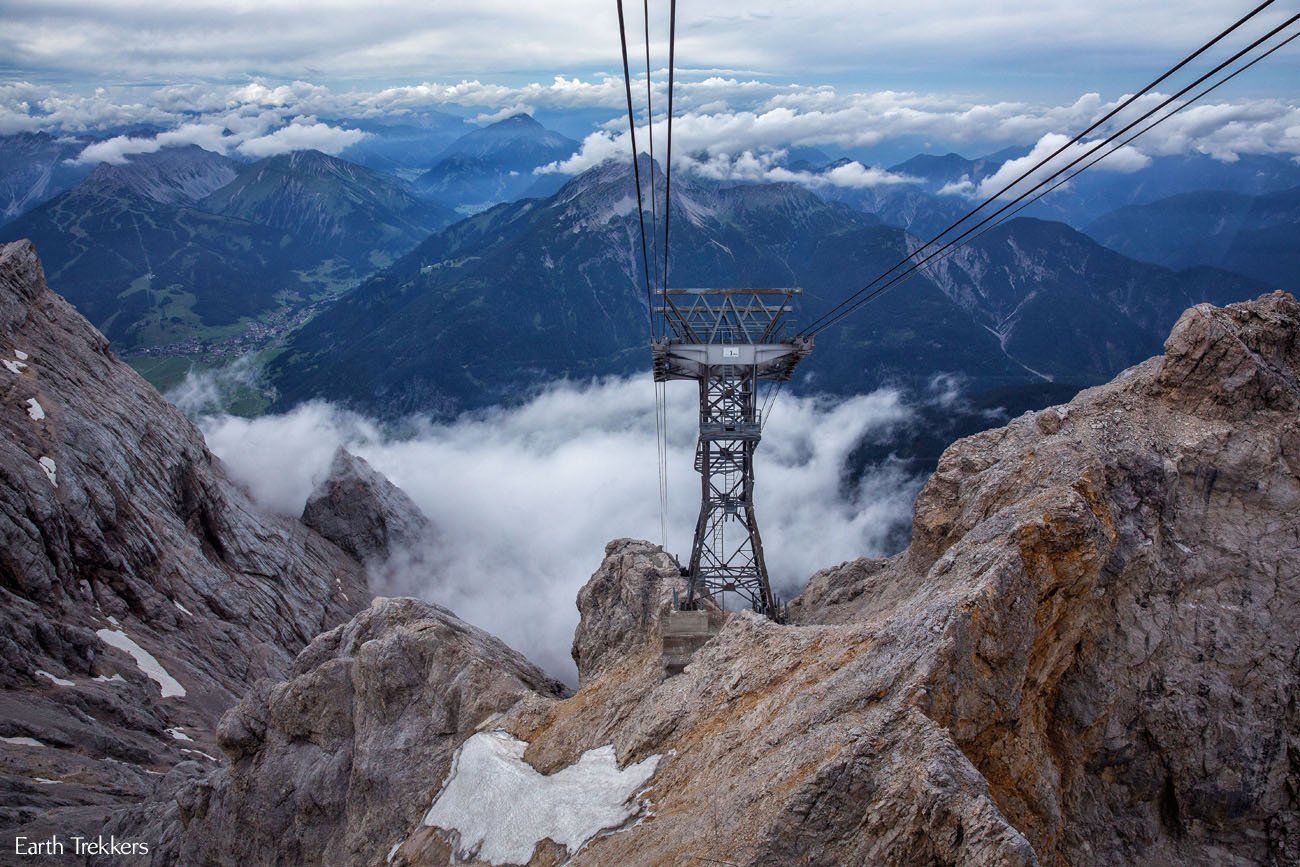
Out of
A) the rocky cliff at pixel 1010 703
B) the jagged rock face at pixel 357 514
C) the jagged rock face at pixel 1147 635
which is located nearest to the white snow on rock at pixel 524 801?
the rocky cliff at pixel 1010 703

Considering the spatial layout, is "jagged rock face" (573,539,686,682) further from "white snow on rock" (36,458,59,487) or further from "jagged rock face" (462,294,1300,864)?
"white snow on rock" (36,458,59,487)

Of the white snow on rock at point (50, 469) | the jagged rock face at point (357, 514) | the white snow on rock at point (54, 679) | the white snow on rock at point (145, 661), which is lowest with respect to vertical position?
the jagged rock face at point (357, 514)

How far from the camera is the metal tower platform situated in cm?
3381

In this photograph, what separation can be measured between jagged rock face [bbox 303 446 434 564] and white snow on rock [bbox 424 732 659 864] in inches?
4133

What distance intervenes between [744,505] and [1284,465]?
19176 millimetres

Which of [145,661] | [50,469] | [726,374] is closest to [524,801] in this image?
[726,374]

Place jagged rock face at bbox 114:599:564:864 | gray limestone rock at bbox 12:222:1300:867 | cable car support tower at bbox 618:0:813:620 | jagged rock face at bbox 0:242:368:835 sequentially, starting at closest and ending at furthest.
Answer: gray limestone rock at bbox 12:222:1300:867
jagged rock face at bbox 114:599:564:864
cable car support tower at bbox 618:0:813:620
jagged rock face at bbox 0:242:368:835

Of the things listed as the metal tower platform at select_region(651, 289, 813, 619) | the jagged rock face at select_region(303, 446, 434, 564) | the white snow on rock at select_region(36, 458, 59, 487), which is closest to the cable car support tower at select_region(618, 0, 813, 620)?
the metal tower platform at select_region(651, 289, 813, 619)

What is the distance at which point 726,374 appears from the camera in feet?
113

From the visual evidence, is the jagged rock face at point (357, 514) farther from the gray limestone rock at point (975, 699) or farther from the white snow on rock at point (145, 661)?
the gray limestone rock at point (975, 699)

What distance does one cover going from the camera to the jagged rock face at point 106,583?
51375mm

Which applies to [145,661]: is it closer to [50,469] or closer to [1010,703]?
[50,469]

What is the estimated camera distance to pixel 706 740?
2184 centimetres

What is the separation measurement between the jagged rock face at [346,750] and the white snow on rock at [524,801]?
216cm
